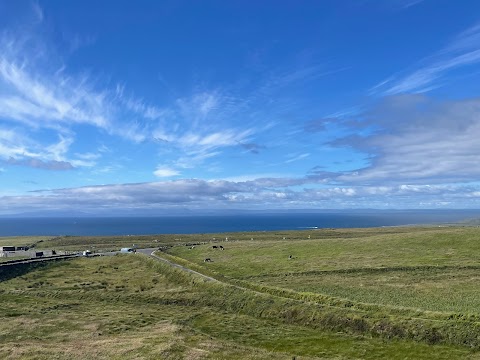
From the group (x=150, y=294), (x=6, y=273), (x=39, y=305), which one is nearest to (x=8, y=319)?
(x=39, y=305)

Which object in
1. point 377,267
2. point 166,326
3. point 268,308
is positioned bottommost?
point 166,326

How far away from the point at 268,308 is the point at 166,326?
1384cm

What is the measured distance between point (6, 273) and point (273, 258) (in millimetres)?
60500

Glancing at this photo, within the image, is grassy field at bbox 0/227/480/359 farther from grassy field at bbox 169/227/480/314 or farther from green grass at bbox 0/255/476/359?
grassy field at bbox 169/227/480/314

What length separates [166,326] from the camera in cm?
4788

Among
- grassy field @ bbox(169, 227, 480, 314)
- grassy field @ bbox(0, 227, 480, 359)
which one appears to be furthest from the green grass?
grassy field @ bbox(169, 227, 480, 314)

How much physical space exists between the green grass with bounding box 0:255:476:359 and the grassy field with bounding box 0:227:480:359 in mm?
143

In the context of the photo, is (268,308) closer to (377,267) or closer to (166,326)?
(166,326)

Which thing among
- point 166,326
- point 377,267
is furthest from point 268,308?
point 377,267

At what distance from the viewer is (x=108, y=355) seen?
36.6 m

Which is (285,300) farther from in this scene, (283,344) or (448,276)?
(448,276)

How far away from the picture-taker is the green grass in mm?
37719

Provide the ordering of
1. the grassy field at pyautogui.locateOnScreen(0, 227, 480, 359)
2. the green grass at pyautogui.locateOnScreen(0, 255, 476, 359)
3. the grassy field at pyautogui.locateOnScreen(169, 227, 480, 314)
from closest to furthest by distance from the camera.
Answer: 1. the green grass at pyautogui.locateOnScreen(0, 255, 476, 359)
2. the grassy field at pyautogui.locateOnScreen(0, 227, 480, 359)
3. the grassy field at pyautogui.locateOnScreen(169, 227, 480, 314)

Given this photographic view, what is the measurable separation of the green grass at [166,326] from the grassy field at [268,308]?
143 millimetres
